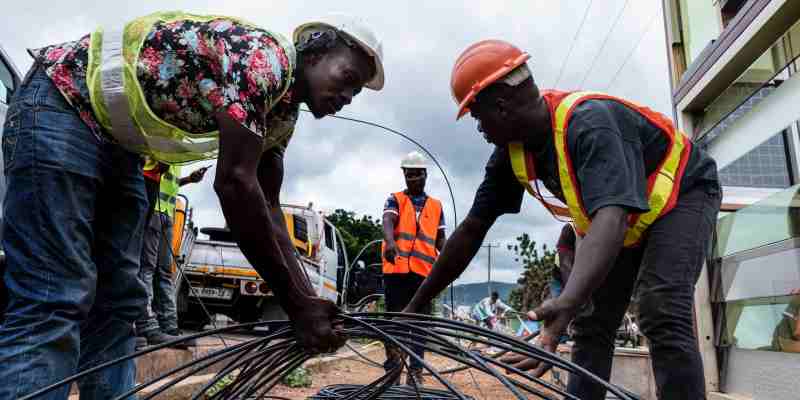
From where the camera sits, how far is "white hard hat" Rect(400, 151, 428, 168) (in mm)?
5668

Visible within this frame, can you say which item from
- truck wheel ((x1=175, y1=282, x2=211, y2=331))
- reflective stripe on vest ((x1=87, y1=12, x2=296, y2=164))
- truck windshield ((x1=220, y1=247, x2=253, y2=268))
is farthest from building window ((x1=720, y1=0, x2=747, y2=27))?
truck wheel ((x1=175, y1=282, x2=211, y2=331))

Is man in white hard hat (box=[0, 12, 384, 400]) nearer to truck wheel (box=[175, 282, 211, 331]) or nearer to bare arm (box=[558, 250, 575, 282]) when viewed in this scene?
bare arm (box=[558, 250, 575, 282])

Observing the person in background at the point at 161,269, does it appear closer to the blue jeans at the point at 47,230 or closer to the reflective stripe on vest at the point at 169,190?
the reflective stripe on vest at the point at 169,190

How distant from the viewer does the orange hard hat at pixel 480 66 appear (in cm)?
203

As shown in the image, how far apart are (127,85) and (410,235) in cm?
367

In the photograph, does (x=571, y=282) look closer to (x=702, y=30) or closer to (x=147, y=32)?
(x=147, y=32)

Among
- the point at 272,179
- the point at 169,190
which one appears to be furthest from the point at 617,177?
the point at 169,190

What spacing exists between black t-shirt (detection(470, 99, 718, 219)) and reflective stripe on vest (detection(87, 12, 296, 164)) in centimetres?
89

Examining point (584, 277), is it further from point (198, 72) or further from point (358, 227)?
point (358, 227)

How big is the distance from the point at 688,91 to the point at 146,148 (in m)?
3.58

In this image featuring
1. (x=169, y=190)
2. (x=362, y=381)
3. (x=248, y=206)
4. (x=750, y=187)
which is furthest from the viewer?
(x=362, y=381)

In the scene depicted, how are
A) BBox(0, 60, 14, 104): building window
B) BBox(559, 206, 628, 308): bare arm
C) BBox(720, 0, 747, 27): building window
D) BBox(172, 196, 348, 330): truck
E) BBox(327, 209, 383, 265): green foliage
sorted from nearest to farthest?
BBox(559, 206, 628, 308): bare arm < BBox(0, 60, 14, 104): building window < BBox(720, 0, 747, 27): building window < BBox(172, 196, 348, 330): truck < BBox(327, 209, 383, 265): green foliage

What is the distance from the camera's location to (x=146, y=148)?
1.89 metres

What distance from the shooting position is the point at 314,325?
63.3 inches
